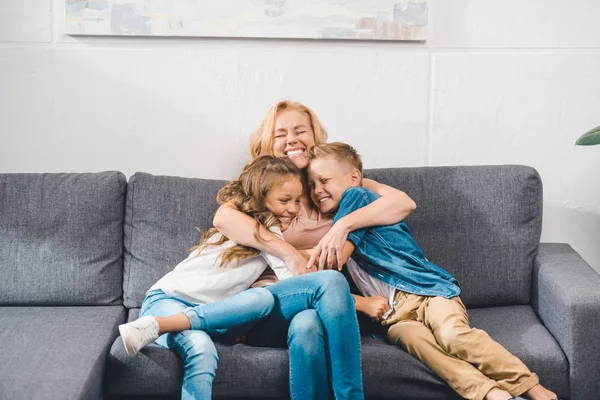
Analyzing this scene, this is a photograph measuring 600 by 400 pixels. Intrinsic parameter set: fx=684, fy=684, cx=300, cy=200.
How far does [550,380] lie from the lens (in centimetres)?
198

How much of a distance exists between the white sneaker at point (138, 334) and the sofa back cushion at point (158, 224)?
1.79 ft

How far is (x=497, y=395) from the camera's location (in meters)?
1.82

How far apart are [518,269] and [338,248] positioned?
71 cm

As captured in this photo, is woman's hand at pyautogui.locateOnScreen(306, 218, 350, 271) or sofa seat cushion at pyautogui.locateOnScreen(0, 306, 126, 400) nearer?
sofa seat cushion at pyautogui.locateOnScreen(0, 306, 126, 400)

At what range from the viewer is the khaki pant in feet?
6.10

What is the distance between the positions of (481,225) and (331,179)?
0.59 metres

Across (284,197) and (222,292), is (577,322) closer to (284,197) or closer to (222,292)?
(284,197)

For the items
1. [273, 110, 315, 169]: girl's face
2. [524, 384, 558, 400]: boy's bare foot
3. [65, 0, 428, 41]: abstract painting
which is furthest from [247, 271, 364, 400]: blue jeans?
[65, 0, 428, 41]: abstract painting

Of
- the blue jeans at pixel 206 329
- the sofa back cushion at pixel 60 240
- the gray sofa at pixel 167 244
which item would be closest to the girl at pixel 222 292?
the blue jeans at pixel 206 329

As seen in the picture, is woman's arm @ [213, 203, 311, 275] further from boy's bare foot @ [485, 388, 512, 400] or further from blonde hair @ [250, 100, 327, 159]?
boy's bare foot @ [485, 388, 512, 400]

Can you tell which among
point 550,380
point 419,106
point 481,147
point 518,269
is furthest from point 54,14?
point 550,380

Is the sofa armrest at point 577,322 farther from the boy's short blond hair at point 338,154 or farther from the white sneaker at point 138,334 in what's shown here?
the white sneaker at point 138,334

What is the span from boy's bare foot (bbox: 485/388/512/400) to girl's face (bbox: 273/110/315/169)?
103 centimetres

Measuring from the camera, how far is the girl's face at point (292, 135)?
2459 millimetres
